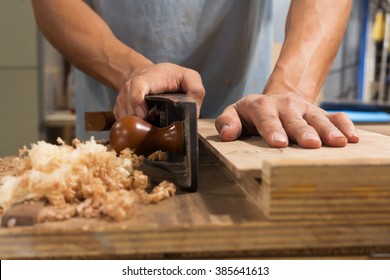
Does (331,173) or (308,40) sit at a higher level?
(308,40)

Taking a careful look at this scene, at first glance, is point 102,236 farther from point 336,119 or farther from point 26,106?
point 26,106

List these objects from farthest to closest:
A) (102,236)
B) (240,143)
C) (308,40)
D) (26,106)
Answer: (26,106), (308,40), (240,143), (102,236)

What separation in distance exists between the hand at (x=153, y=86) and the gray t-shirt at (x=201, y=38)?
0.46 metres

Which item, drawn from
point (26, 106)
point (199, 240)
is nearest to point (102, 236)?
point (199, 240)

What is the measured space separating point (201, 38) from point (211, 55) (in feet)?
0.20

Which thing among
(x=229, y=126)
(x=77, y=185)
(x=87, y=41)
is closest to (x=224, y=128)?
(x=229, y=126)

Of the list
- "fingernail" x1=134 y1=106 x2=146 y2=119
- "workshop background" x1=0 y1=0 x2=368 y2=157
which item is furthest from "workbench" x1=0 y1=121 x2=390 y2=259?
"workshop background" x1=0 y1=0 x2=368 y2=157

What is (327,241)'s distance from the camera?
47cm

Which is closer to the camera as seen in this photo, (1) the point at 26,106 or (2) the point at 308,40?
(2) the point at 308,40

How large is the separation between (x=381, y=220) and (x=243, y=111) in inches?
13.5

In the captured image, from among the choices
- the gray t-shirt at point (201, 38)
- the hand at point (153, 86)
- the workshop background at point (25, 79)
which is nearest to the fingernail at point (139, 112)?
the hand at point (153, 86)

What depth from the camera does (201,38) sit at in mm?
1359

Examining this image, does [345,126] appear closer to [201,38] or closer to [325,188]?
[325,188]

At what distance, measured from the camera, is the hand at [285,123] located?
634mm
